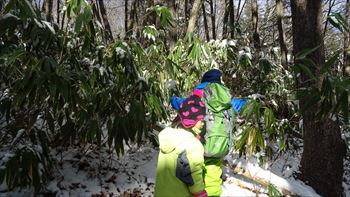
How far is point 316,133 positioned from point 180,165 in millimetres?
2279

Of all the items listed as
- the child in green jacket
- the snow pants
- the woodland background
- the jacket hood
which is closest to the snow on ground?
the woodland background

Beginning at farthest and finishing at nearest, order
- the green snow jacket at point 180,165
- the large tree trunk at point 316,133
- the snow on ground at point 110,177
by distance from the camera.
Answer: the large tree trunk at point 316,133
the snow on ground at point 110,177
the green snow jacket at point 180,165

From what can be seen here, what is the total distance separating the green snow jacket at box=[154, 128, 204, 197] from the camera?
2.45 m

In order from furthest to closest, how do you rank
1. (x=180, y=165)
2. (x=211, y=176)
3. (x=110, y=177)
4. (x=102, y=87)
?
1. (x=110, y=177)
2. (x=102, y=87)
3. (x=211, y=176)
4. (x=180, y=165)

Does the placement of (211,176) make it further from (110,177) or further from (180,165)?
(110,177)

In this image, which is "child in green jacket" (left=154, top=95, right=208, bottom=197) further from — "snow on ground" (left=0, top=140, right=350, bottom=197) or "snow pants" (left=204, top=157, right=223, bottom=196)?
"snow on ground" (left=0, top=140, right=350, bottom=197)

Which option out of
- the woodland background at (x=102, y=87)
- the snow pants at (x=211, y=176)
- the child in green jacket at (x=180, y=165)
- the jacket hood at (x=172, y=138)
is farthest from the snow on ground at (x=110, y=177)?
the jacket hood at (x=172, y=138)

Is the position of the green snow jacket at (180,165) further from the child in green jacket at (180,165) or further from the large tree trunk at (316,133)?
the large tree trunk at (316,133)

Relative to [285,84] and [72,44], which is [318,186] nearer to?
[285,84]

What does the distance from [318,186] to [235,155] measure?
1094 millimetres

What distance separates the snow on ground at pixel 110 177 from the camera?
3.73m

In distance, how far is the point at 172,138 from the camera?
2512 millimetres

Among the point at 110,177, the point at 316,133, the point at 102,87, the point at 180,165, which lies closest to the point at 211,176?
the point at 180,165

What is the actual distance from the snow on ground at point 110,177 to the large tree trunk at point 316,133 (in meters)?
0.23
